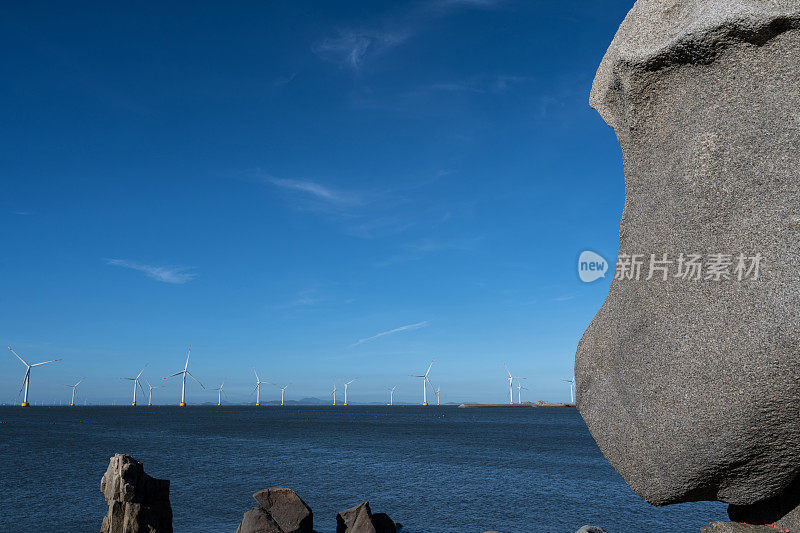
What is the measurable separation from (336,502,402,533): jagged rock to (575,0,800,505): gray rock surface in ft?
35.8

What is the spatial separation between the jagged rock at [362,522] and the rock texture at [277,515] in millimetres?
1091

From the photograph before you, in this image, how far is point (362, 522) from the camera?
17.3 metres

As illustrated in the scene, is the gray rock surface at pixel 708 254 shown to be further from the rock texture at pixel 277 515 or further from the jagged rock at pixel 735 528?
the rock texture at pixel 277 515

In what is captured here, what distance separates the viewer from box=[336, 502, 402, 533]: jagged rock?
17.1 meters

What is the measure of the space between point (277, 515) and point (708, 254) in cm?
1453

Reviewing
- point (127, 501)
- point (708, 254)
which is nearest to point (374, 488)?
point (127, 501)

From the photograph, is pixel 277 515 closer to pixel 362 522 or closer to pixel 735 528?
pixel 362 522

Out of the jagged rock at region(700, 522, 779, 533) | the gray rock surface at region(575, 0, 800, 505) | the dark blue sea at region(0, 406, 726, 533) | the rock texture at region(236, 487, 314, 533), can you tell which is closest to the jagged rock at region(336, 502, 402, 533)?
the rock texture at region(236, 487, 314, 533)

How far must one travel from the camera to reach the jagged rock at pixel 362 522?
56.2ft

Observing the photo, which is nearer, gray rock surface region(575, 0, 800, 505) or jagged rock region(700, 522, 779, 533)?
gray rock surface region(575, 0, 800, 505)

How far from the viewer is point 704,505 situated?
93.1 ft

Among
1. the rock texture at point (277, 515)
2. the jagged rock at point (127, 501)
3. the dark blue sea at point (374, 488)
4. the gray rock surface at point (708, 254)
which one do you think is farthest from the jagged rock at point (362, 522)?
the gray rock surface at point (708, 254)

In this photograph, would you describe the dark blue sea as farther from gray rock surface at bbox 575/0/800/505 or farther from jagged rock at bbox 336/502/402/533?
gray rock surface at bbox 575/0/800/505

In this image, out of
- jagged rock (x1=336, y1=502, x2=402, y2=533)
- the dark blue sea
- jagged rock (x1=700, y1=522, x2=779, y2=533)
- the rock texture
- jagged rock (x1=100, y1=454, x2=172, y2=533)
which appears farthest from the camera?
the dark blue sea
